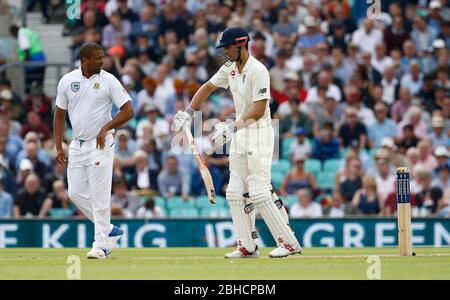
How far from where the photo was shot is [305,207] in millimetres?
21594

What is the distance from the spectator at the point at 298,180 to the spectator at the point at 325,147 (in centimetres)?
74

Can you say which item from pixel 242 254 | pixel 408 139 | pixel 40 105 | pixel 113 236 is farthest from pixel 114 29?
pixel 242 254

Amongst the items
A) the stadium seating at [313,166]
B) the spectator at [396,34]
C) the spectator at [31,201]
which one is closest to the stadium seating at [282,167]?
the stadium seating at [313,166]

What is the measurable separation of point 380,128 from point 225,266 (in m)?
10.7

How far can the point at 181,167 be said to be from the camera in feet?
75.6

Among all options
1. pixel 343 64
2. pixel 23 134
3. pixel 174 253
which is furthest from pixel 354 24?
pixel 174 253

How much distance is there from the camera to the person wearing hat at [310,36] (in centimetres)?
2542

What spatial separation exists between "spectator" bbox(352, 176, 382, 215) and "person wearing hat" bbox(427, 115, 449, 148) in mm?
2113

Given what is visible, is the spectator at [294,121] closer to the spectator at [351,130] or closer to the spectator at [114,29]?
the spectator at [351,130]

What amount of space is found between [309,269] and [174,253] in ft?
11.4

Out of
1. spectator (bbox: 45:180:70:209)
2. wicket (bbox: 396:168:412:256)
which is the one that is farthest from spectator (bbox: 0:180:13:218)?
wicket (bbox: 396:168:412:256)

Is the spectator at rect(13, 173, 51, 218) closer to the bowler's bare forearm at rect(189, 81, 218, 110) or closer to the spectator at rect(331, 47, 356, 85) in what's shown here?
the spectator at rect(331, 47, 356, 85)

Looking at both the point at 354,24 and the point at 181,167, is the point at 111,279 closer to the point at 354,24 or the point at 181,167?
the point at 181,167
